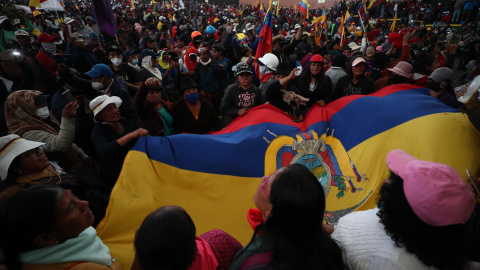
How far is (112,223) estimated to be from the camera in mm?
2121

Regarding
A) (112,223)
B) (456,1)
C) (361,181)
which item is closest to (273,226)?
(112,223)

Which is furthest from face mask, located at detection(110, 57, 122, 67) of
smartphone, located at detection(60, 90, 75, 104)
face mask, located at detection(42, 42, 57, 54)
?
face mask, located at detection(42, 42, 57, 54)

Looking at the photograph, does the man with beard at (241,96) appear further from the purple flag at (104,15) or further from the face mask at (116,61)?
the purple flag at (104,15)

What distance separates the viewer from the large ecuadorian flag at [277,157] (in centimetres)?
244

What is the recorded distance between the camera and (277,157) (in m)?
3.01

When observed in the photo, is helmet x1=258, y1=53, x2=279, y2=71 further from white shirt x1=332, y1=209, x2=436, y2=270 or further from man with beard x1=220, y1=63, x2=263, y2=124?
white shirt x1=332, y1=209, x2=436, y2=270

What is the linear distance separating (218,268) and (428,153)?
2.34m

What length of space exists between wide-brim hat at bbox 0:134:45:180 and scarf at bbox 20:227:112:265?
109 cm

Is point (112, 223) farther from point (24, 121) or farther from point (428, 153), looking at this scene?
point (428, 153)

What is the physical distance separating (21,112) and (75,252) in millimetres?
2120

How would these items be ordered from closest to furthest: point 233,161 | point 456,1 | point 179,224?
point 179,224, point 233,161, point 456,1

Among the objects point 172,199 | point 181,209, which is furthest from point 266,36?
point 181,209

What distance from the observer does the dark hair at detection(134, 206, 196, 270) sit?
3.72 feet

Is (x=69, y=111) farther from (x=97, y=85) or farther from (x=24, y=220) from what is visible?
(x=24, y=220)
